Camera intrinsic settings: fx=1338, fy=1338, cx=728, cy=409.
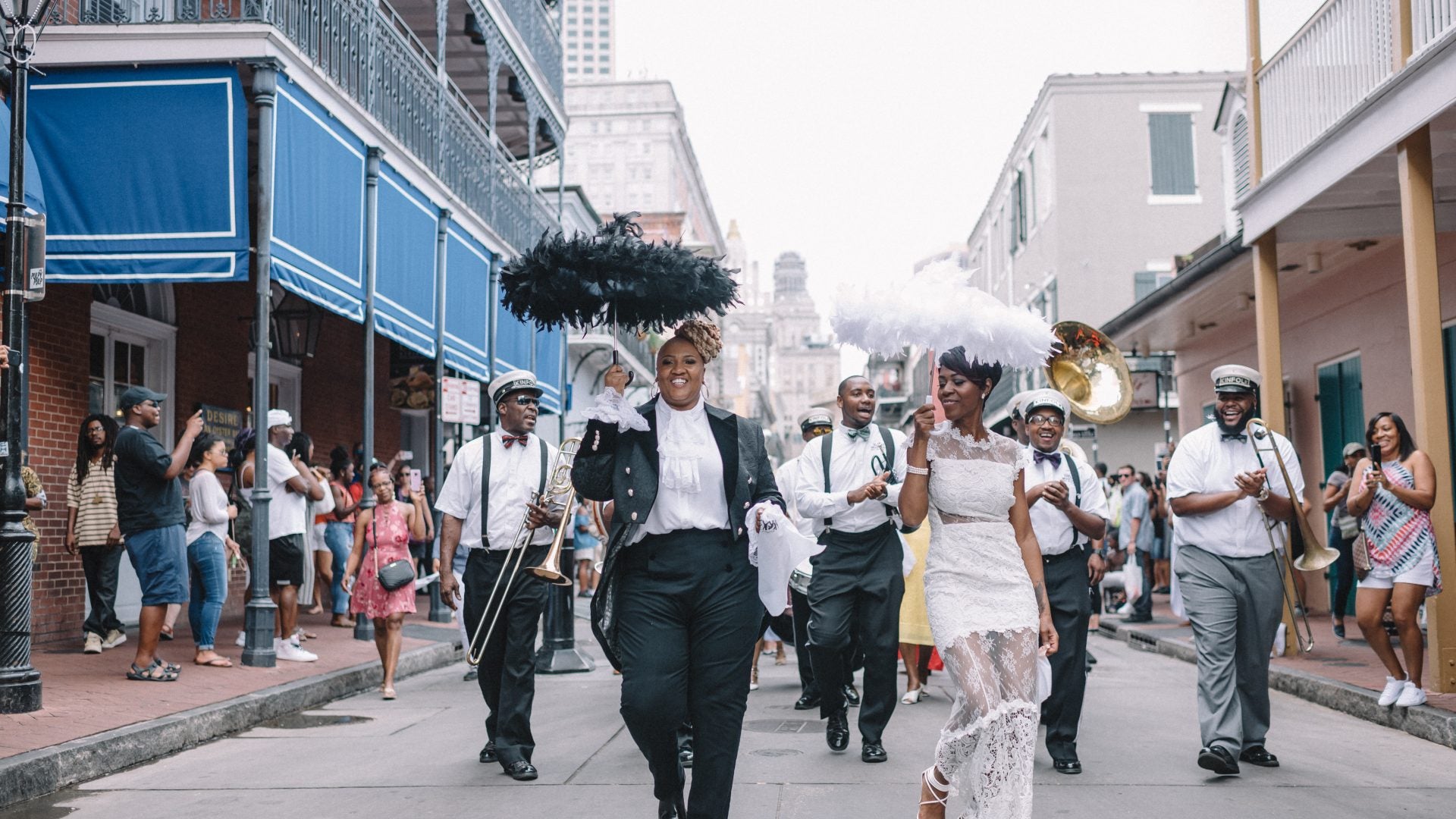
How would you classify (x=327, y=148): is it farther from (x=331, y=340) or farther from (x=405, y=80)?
(x=331, y=340)

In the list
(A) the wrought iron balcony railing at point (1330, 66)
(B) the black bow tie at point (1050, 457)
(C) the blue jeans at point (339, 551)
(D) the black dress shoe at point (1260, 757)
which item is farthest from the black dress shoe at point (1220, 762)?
(C) the blue jeans at point (339, 551)

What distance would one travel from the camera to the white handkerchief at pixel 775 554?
4.85 meters

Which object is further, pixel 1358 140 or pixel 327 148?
pixel 327 148

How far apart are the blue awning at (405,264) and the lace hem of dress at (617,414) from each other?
9.63m

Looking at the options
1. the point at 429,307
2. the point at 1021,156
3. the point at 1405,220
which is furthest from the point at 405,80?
the point at 1021,156

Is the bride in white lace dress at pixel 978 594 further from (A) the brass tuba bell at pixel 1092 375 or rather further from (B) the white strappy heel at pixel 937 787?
(A) the brass tuba bell at pixel 1092 375

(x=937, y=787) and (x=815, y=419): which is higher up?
(x=815, y=419)

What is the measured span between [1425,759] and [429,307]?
40.1 ft

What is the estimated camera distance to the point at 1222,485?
700 centimetres

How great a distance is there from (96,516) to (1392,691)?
9.44 metres

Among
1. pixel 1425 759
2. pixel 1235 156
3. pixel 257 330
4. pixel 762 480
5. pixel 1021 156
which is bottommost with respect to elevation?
pixel 1425 759

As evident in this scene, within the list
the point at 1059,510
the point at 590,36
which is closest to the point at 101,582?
the point at 1059,510

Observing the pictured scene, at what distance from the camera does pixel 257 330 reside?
10.6 meters

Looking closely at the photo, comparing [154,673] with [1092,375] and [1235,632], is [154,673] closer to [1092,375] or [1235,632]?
[1235,632]
